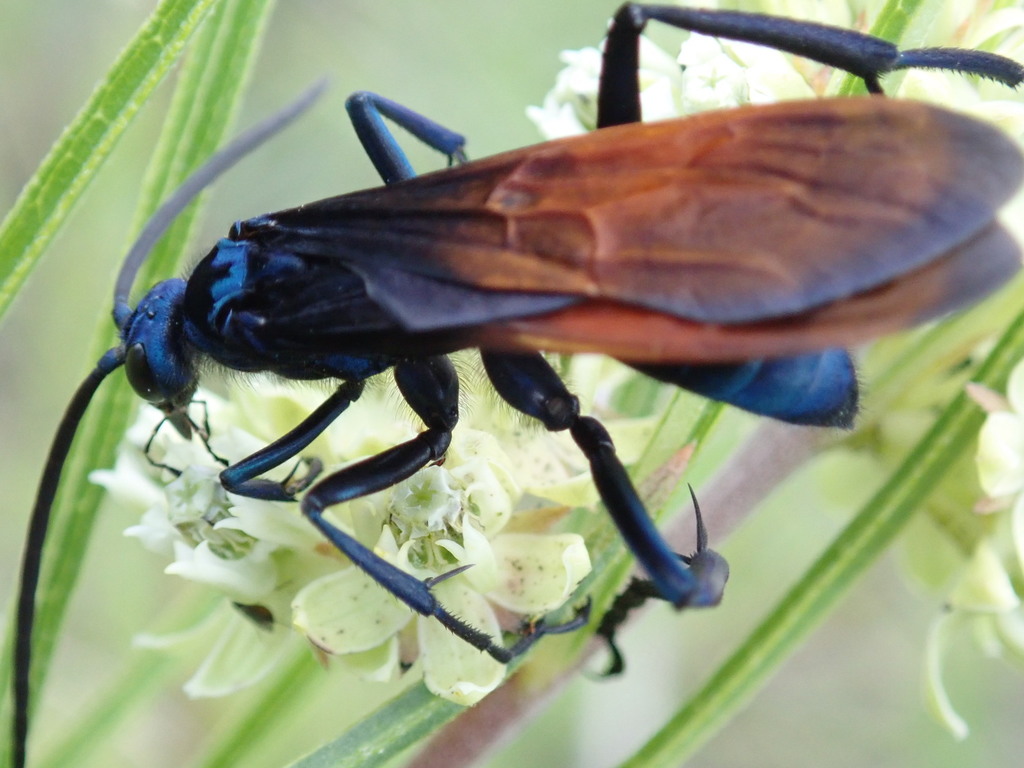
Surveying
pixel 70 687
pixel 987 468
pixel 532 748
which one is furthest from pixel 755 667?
pixel 70 687

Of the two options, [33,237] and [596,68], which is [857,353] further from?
[33,237]

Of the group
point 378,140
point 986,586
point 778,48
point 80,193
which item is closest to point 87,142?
point 80,193

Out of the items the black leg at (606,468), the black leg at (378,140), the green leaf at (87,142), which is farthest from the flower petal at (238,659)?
the black leg at (378,140)

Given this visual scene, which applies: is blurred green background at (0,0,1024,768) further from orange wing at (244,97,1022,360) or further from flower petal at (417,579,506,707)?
orange wing at (244,97,1022,360)

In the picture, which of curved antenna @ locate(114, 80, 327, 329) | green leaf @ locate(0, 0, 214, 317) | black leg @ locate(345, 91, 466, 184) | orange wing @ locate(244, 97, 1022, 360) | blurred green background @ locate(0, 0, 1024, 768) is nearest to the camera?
orange wing @ locate(244, 97, 1022, 360)

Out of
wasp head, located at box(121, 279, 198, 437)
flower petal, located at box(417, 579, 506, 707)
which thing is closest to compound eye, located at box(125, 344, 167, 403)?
wasp head, located at box(121, 279, 198, 437)
